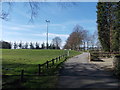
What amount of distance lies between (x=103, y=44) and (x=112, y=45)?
3.00m

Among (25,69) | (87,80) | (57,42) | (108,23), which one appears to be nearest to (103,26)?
(108,23)

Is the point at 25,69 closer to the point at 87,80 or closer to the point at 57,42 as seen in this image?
the point at 87,80

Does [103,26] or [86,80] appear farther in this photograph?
[103,26]

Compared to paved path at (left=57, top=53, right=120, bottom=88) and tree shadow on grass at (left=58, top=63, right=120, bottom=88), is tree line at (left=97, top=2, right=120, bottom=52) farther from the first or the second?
tree shadow on grass at (left=58, top=63, right=120, bottom=88)

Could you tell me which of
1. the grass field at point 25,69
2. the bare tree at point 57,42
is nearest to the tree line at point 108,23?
the grass field at point 25,69

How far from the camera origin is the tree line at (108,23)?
89.9 ft

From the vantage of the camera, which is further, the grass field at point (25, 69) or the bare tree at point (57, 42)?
the bare tree at point (57, 42)

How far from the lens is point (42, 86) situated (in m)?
5.43

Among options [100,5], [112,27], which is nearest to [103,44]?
[112,27]

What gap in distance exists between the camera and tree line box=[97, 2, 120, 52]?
27.4m

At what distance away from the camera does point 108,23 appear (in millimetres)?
30406

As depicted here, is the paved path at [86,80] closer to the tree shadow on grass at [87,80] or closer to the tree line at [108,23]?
the tree shadow on grass at [87,80]

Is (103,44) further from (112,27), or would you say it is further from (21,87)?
(21,87)

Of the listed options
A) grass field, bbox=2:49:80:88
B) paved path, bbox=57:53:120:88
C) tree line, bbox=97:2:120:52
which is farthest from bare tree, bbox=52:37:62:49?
paved path, bbox=57:53:120:88
